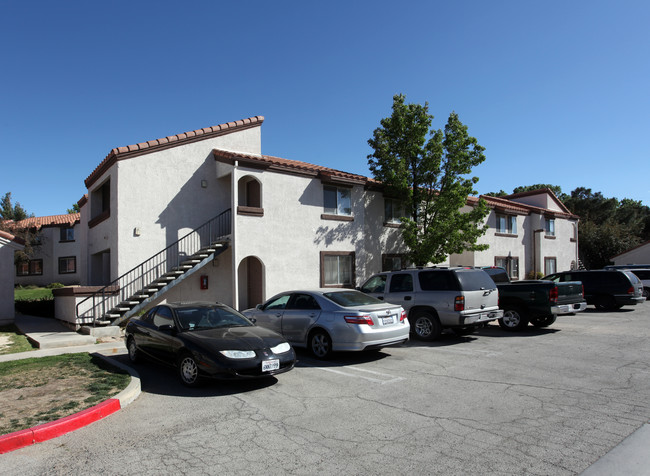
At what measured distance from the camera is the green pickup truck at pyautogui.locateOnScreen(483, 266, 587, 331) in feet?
39.4

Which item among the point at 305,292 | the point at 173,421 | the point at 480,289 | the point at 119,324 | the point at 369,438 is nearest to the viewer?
the point at 369,438

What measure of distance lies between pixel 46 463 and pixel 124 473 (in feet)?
3.14

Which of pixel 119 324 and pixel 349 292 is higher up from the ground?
pixel 349 292

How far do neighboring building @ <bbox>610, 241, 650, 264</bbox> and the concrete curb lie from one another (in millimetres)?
40079

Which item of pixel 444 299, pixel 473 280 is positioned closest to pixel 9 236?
pixel 444 299

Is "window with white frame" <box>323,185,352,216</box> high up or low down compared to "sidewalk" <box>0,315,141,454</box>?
up

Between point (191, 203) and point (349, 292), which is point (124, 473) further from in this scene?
point (191, 203)

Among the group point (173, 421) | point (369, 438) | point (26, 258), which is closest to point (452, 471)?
point (369, 438)

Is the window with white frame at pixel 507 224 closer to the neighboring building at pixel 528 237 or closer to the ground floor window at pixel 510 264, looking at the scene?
the neighboring building at pixel 528 237

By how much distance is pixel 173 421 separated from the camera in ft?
18.2

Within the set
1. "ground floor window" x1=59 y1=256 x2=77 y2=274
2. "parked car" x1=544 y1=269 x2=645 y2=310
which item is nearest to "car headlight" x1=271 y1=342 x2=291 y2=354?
"parked car" x1=544 y1=269 x2=645 y2=310

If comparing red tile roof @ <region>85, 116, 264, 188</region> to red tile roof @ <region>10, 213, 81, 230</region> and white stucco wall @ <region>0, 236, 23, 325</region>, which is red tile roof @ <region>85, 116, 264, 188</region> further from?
red tile roof @ <region>10, 213, 81, 230</region>

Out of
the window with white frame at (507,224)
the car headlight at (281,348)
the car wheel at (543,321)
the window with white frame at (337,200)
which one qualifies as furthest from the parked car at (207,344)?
the window with white frame at (507,224)

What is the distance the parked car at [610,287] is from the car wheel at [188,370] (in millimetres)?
16862
